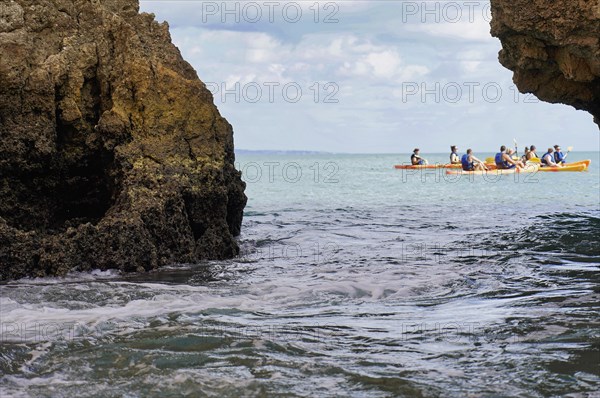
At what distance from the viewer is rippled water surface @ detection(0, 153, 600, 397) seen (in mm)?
5695

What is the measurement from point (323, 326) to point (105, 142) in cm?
528

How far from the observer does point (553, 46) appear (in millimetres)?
13742

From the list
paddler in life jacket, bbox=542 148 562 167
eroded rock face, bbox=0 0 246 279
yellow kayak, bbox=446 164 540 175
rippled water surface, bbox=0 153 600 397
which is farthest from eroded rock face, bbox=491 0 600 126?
paddler in life jacket, bbox=542 148 562 167

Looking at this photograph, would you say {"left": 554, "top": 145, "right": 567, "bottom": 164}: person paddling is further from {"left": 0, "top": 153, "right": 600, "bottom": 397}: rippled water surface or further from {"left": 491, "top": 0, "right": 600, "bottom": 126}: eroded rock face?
{"left": 0, "top": 153, "right": 600, "bottom": 397}: rippled water surface

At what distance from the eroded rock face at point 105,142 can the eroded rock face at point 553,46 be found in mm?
5009

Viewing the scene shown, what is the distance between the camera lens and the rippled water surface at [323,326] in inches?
224

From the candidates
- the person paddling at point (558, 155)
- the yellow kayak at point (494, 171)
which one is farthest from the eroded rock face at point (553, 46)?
the person paddling at point (558, 155)

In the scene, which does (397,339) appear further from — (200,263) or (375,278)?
(200,263)

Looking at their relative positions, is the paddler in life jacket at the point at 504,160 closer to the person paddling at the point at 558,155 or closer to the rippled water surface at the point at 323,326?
the person paddling at the point at 558,155

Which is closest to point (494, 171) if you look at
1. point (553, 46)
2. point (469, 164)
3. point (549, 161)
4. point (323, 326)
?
point (469, 164)

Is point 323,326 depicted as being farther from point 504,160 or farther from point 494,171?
point 504,160

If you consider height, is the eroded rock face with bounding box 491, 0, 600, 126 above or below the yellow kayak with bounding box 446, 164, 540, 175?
above

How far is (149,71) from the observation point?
11711mm

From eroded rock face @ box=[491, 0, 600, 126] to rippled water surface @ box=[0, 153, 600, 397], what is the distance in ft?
9.75
